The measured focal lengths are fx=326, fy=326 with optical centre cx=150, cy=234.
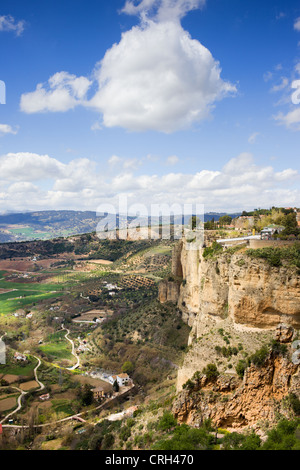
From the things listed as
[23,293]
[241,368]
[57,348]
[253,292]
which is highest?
[253,292]

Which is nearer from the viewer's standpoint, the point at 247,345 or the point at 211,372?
the point at 211,372

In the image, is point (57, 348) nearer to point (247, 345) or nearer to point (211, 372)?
point (211, 372)

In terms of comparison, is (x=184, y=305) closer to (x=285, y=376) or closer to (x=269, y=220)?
(x=269, y=220)

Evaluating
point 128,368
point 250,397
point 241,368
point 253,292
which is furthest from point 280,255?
point 128,368

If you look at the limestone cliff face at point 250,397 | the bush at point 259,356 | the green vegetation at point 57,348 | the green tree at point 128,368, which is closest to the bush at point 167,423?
the limestone cliff face at point 250,397

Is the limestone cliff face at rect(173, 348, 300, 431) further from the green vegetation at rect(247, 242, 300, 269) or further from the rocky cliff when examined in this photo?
the green vegetation at rect(247, 242, 300, 269)

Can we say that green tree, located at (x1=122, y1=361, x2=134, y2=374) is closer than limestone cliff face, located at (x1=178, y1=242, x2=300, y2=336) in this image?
No

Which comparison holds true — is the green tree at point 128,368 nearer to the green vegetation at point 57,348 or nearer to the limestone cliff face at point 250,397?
the green vegetation at point 57,348

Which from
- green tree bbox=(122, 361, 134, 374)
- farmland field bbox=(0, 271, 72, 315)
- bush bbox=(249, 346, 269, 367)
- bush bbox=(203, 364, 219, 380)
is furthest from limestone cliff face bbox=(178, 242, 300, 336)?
farmland field bbox=(0, 271, 72, 315)

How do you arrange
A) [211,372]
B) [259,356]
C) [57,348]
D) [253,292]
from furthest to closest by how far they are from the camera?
[57,348] → [253,292] → [211,372] → [259,356]

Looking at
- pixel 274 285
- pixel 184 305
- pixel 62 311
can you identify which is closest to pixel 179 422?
pixel 274 285

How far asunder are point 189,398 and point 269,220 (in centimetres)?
2635

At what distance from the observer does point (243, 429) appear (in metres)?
15.2

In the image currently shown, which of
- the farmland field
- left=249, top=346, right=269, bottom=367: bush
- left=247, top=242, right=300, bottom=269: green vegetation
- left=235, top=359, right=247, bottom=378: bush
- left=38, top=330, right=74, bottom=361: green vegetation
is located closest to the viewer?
left=249, top=346, right=269, bottom=367: bush
